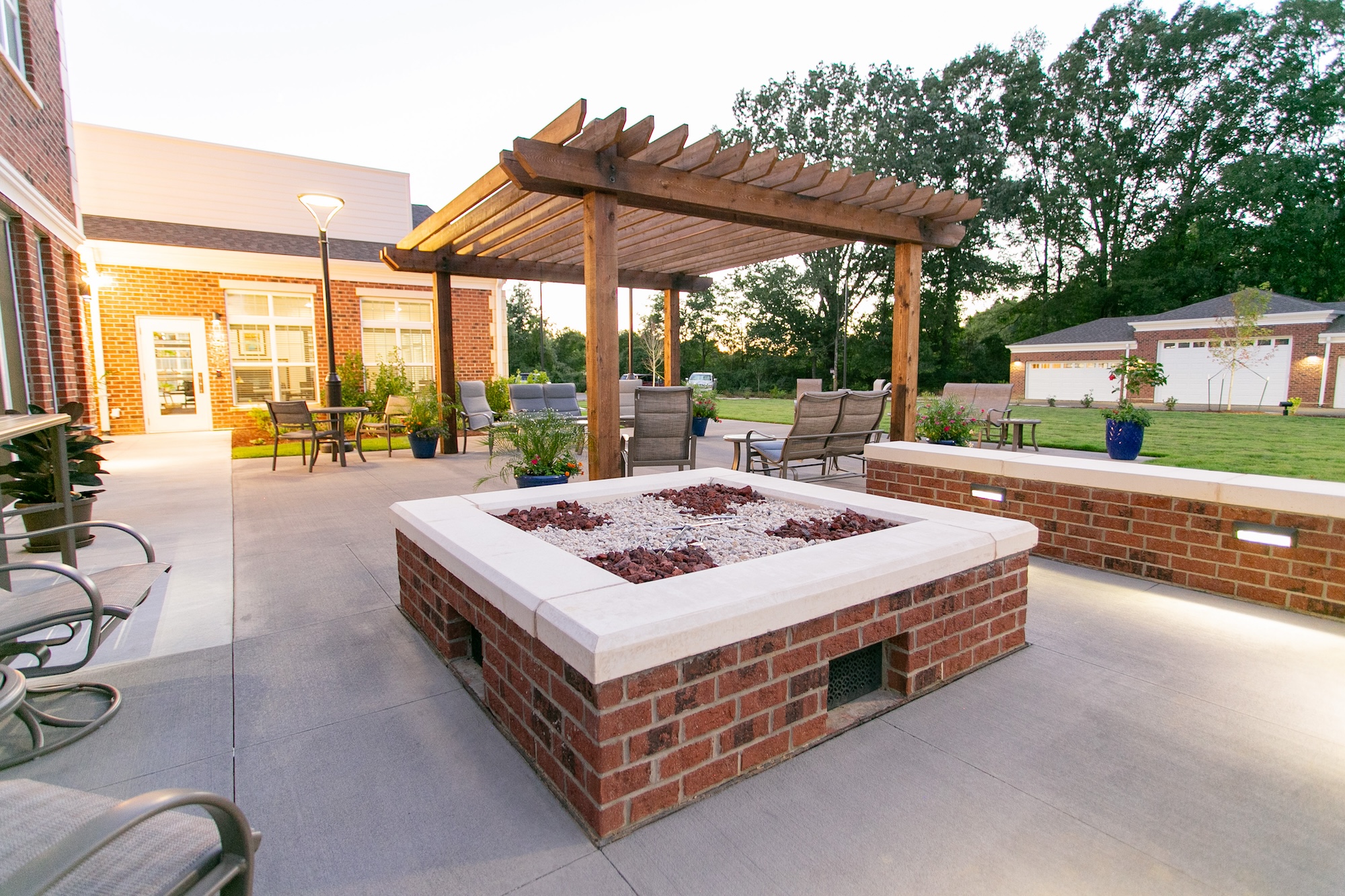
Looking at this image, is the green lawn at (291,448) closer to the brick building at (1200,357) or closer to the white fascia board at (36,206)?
the white fascia board at (36,206)

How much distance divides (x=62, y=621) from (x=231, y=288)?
448 inches

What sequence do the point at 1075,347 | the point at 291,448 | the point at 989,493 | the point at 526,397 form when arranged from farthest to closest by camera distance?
the point at 1075,347, the point at 526,397, the point at 291,448, the point at 989,493

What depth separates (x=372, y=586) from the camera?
350 centimetres

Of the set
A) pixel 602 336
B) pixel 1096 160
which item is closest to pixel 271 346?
pixel 602 336

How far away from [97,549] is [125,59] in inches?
513

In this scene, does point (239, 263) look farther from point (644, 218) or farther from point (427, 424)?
point (644, 218)

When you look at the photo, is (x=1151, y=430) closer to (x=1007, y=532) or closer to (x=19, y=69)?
(x=1007, y=532)

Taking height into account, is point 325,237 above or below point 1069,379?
above

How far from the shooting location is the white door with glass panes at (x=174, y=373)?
1048 cm

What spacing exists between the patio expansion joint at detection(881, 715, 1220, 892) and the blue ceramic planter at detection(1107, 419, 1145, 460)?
270 inches

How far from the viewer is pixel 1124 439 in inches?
284

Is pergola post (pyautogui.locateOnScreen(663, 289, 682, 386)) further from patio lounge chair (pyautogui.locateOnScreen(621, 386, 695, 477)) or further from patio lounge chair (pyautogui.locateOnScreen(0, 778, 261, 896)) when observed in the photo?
patio lounge chair (pyautogui.locateOnScreen(0, 778, 261, 896))

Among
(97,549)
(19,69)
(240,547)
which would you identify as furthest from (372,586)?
(19,69)

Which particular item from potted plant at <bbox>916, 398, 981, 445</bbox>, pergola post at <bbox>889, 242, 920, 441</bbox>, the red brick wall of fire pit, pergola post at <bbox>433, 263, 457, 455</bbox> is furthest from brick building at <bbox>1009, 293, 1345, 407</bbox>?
the red brick wall of fire pit
